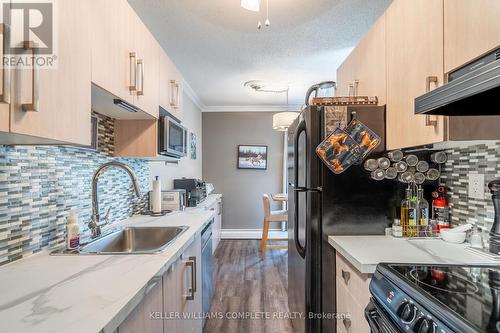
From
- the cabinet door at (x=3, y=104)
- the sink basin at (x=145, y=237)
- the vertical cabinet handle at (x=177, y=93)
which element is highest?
the vertical cabinet handle at (x=177, y=93)

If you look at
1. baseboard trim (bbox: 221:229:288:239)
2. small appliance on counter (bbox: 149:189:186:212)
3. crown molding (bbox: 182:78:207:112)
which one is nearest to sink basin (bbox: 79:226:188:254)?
small appliance on counter (bbox: 149:189:186:212)

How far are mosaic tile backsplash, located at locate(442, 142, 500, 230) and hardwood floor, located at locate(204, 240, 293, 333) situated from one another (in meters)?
1.50

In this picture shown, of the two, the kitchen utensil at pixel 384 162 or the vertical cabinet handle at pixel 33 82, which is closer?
the vertical cabinet handle at pixel 33 82

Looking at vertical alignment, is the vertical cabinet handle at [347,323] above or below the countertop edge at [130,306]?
below

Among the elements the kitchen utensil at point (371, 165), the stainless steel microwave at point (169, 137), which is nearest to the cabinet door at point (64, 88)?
the stainless steel microwave at point (169, 137)

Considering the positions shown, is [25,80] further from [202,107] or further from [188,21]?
[202,107]

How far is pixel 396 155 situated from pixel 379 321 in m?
0.95

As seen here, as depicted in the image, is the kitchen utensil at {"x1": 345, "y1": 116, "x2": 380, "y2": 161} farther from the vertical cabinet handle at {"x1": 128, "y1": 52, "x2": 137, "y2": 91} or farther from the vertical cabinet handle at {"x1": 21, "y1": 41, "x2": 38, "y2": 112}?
the vertical cabinet handle at {"x1": 21, "y1": 41, "x2": 38, "y2": 112}

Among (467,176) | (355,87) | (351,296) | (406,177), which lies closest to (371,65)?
(355,87)

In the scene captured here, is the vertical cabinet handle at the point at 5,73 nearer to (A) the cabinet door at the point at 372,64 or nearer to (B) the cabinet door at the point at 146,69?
(B) the cabinet door at the point at 146,69

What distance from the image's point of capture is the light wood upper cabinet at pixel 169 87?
196 centimetres

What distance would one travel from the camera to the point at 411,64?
4.14 feet

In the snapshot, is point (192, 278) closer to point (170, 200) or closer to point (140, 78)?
point (170, 200)

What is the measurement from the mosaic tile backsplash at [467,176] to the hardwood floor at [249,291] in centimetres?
150
